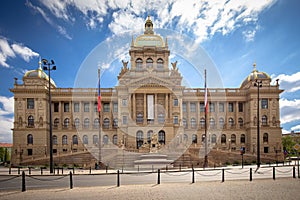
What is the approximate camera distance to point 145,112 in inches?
2432

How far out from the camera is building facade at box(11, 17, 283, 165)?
200 feet

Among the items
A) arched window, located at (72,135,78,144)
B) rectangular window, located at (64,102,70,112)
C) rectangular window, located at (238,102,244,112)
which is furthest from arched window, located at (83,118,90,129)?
rectangular window, located at (238,102,244,112)

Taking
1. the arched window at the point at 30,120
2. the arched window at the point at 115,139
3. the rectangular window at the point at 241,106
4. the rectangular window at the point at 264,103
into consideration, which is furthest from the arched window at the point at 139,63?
the rectangular window at the point at 264,103

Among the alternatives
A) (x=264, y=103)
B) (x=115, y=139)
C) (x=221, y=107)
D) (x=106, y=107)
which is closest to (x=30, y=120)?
(x=106, y=107)

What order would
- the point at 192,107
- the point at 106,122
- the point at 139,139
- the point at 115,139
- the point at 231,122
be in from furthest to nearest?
the point at 231,122 < the point at 192,107 < the point at 106,122 < the point at 115,139 < the point at 139,139

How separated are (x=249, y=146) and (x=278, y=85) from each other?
17.5 metres

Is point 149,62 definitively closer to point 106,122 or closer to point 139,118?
point 139,118

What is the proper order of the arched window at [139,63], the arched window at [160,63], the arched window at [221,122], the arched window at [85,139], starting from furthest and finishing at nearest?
1. the arched window at [160,63]
2. the arched window at [139,63]
3. the arched window at [221,122]
4. the arched window at [85,139]

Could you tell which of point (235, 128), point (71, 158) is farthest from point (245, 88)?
point (71, 158)

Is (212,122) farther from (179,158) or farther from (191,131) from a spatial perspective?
(179,158)

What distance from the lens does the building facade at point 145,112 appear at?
6084cm

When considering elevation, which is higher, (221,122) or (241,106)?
(241,106)

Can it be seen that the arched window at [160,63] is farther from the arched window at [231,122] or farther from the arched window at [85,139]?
the arched window at [85,139]

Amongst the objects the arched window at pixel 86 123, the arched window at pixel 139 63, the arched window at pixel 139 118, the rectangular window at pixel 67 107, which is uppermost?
the arched window at pixel 139 63
